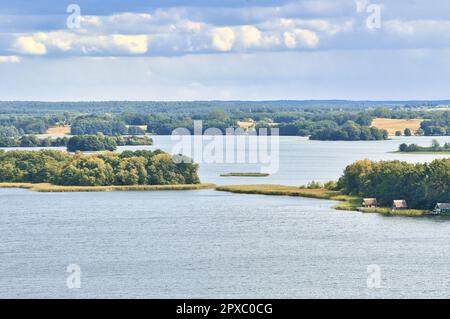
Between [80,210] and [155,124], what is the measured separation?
80347mm

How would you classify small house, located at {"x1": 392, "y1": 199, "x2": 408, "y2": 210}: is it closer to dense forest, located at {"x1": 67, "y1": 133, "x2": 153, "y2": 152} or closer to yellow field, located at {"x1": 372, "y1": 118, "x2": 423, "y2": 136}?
dense forest, located at {"x1": 67, "y1": 133, "x2": 153, "y2": 152}

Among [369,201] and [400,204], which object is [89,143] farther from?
[400,204]

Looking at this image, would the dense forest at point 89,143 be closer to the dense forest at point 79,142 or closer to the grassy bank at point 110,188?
the dense forest at point 79,142

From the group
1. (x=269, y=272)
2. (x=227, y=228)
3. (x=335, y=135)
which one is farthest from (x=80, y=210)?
(x=335, y=135)

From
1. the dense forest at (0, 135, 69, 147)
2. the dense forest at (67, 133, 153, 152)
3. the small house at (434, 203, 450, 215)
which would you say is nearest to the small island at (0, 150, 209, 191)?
the small house at (434, 203, 450, 215)

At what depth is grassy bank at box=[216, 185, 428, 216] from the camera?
3710cm

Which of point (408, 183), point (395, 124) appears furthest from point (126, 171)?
point (395, 124)

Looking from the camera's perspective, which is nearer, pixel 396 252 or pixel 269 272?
pixel 269 272

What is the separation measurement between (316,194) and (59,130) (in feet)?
246

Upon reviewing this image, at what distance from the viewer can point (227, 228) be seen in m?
32.8

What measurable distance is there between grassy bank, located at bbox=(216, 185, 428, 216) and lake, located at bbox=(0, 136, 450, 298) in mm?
1103

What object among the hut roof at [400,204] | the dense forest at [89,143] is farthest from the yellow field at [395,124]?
the hut roof at [400,204]

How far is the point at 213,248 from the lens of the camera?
2819 centimetres
